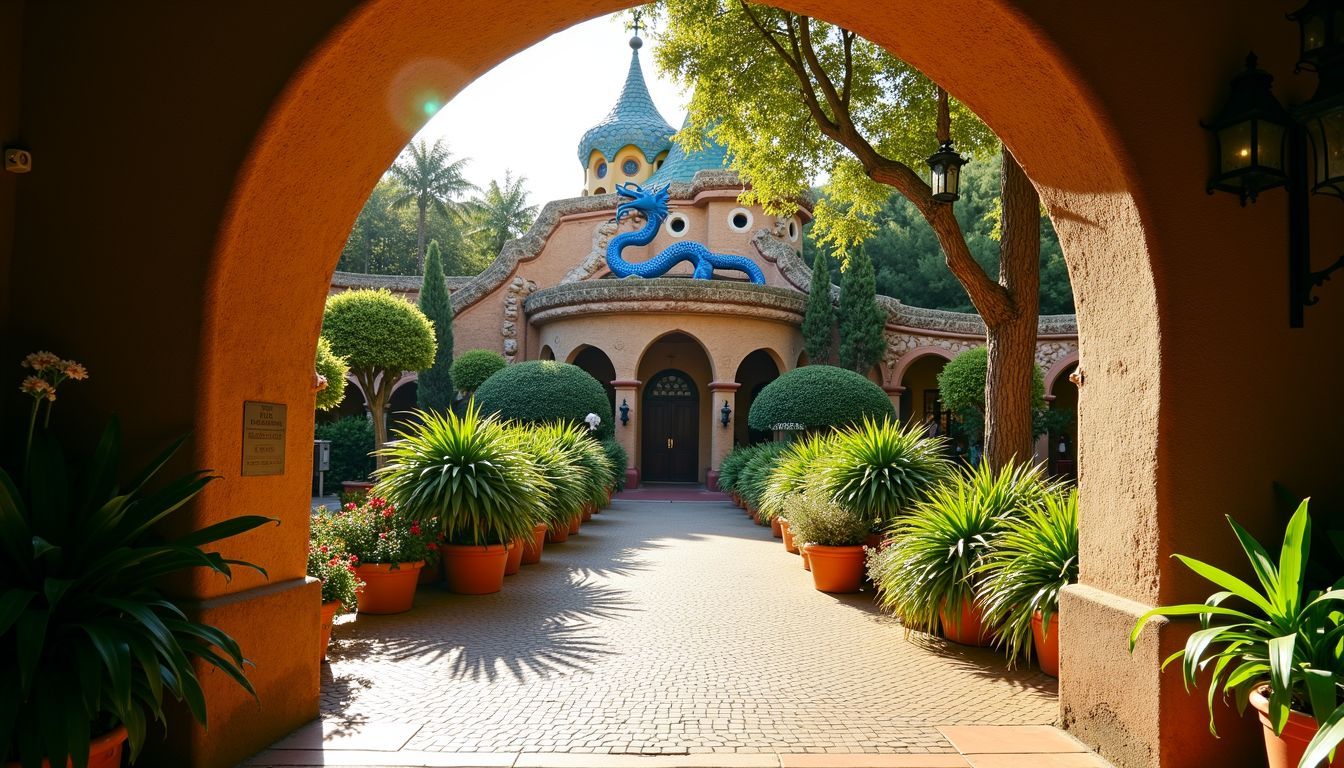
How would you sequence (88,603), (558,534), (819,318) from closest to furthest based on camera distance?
1. (88,603)
2. (558,534)
3. (819,318)

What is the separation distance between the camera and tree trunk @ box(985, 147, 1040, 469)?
7.57 metres

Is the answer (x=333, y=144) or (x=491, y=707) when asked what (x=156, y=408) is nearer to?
(x=333, y=144)

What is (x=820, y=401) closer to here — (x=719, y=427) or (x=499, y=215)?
(x=719, y=427)

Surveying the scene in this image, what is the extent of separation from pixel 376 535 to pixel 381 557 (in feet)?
0.99

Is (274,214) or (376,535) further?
(376,535)

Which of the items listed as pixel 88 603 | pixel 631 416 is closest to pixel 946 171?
pixel 88 603

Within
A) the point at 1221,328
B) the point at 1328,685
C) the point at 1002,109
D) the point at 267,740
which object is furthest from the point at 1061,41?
the point at 267,740

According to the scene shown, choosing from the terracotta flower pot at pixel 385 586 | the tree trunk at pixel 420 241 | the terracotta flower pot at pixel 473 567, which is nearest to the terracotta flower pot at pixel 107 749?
the terracotta flower pot at pixel 385 586

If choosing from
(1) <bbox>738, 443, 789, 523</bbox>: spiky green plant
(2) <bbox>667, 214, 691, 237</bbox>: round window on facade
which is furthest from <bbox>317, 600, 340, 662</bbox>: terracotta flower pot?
(2) <bbox>667, 214, 691, 237</bbox>: round window on facade

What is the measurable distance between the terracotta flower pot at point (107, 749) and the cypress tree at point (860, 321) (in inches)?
741

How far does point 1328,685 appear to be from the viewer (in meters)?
2.36

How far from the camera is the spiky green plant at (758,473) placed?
12.8 meters

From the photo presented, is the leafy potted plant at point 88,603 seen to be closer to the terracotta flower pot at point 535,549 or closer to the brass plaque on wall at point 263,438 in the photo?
the brass plaque on wall at point 263,438

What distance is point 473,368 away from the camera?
19.6 m
